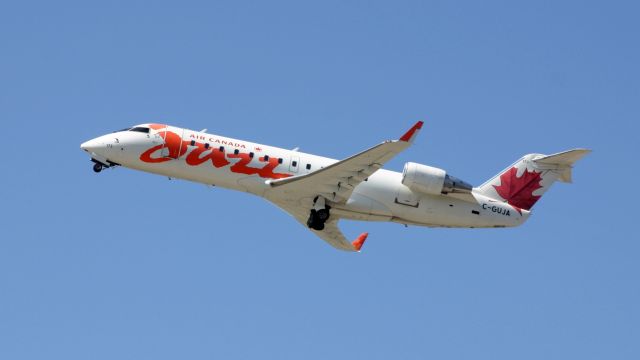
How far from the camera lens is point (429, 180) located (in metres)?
32.9

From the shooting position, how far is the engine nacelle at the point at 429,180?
32.9 meters

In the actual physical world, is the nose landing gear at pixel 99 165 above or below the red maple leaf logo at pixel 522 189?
above

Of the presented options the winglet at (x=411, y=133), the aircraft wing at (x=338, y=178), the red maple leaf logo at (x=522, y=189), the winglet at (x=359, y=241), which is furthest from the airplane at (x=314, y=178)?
the winglet at (x=359, y=241)

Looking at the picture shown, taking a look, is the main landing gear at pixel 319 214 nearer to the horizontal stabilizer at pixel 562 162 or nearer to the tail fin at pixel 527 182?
the tail fin at pixel 527 182

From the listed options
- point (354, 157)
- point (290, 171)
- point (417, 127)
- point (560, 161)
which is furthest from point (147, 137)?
point (560, 161)

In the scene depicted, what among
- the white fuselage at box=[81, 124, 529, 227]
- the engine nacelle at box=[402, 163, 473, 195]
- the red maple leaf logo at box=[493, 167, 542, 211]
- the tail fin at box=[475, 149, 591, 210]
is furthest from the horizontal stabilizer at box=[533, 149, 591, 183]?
the engine nacelle at box=[402, 163, 473, 195]

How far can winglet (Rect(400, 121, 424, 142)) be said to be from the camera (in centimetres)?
2914

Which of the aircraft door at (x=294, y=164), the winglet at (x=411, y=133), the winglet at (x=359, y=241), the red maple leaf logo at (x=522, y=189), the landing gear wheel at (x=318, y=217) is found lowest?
the winglet at (x=359, y=241)

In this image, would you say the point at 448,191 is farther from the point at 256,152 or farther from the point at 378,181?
the point at 256,152

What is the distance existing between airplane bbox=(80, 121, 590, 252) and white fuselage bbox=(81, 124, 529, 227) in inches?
1.3

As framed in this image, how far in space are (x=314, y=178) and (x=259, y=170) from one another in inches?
75.3

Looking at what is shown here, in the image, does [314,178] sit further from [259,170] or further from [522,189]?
[522,189]

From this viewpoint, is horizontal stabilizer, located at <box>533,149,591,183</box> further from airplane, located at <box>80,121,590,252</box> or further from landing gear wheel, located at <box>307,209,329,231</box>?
landing gear wheel, located at <box>307,209,329,231</box>

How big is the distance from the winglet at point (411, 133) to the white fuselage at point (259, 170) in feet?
14.0
